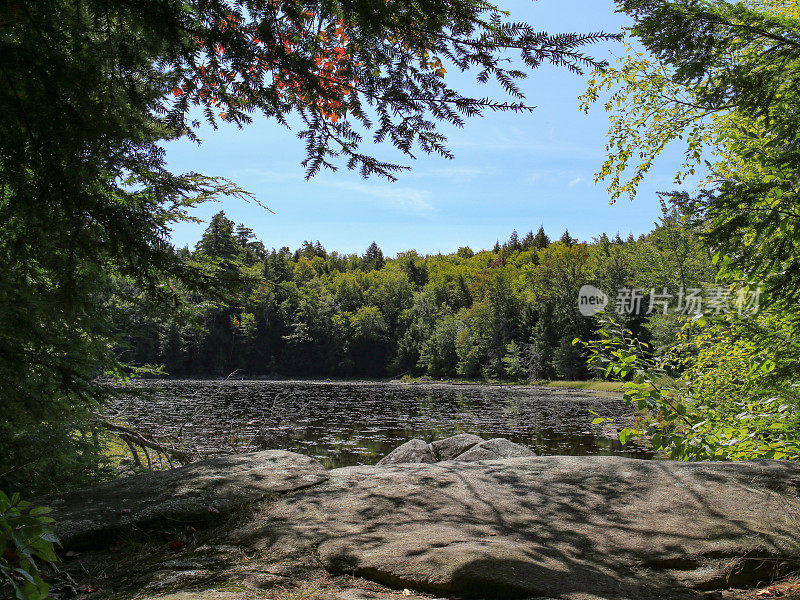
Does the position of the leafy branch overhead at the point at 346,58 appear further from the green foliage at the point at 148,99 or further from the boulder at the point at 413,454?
the boulder at the point at 413,454

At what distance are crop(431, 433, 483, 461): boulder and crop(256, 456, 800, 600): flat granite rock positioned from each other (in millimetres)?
6929

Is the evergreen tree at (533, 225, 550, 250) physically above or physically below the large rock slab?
above

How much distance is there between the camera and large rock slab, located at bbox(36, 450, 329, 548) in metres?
3.17

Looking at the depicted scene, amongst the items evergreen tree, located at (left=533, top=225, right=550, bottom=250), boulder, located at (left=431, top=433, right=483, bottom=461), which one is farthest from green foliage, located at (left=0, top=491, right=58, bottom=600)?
evergreen tree, located at (left=533, top=225, right=550, bottom=250)

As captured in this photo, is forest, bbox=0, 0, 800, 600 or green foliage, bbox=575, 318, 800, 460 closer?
forest, bbox=0, 0, 800, 600

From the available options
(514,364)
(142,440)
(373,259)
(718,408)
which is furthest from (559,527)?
(373,259)

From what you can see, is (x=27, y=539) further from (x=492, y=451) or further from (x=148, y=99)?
(x=492, y=451)

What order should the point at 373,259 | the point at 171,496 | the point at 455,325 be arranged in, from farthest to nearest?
the point at 373,259, the point at 455,325, the point at 171,496

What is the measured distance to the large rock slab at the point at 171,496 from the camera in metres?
3.17

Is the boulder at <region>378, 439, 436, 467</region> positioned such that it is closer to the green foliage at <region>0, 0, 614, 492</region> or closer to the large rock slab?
the large rock slab

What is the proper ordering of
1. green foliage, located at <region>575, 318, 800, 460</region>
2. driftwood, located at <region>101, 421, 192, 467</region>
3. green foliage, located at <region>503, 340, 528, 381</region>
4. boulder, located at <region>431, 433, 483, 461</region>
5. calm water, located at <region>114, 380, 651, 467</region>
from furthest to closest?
green foliage, located at <region>503, 340, 528, 381</region>, calm water, located at <region>114, 380, 651, 467</region>, boulder, located at <region>431, 433, 483, 461</region>, driftwood, located at <region>101, 421, 192, 467</region>, green foliage, located at <region>575, 318, 800, 460</region>

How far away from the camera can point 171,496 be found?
3.61m

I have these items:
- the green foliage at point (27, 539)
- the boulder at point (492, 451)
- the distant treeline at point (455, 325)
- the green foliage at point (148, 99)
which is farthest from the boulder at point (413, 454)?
the distant treeline at point (455, 325)

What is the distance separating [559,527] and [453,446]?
27.1 ft
